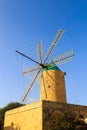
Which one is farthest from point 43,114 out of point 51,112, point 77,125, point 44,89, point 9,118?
point 9,118

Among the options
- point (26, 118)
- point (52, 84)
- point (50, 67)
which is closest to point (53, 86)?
point (52, 84)

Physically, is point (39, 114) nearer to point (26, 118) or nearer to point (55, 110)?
point (55, 110)

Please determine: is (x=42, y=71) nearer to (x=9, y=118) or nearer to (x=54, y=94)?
(x=54, y=94)

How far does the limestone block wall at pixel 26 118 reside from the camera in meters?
16.3

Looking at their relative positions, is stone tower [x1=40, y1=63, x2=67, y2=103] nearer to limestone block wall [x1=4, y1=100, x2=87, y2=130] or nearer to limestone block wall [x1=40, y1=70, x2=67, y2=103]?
limestone block wall [x1=40, y1=70, x2=67, y2=103]

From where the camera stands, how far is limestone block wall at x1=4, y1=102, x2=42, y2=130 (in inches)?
643

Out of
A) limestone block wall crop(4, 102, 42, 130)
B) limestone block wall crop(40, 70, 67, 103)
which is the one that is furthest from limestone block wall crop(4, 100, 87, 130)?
limestone block wall crop(40, 70, 67, 103)

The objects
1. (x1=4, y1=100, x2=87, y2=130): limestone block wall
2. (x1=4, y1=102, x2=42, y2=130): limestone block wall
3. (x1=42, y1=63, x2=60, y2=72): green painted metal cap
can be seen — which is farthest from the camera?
(x1=42, y1=63, x2=60, y2=72): green painted metal cap

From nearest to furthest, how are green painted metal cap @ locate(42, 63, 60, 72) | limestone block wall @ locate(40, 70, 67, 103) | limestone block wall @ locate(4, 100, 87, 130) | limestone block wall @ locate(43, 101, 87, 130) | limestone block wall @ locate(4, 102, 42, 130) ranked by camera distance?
limestone block wall @ locate(43, 101, 87, 130) → limestone block wall @ locate(4, 100, 87, 130) → limestone block wall @ locate(4, 102, 42, 130) → limestone block wall @ locate(40, 70, 67, 103) → green painted metal cap @ locate(42, 63, 60, 72)

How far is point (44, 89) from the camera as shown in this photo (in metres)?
19.6

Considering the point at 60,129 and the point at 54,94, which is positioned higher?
the point at 54,94

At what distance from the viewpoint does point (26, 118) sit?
17.6 m

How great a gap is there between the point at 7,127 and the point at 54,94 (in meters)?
5.38

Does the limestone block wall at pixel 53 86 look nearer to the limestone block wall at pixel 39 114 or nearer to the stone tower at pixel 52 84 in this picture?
the stone tower at pixel 52 84
